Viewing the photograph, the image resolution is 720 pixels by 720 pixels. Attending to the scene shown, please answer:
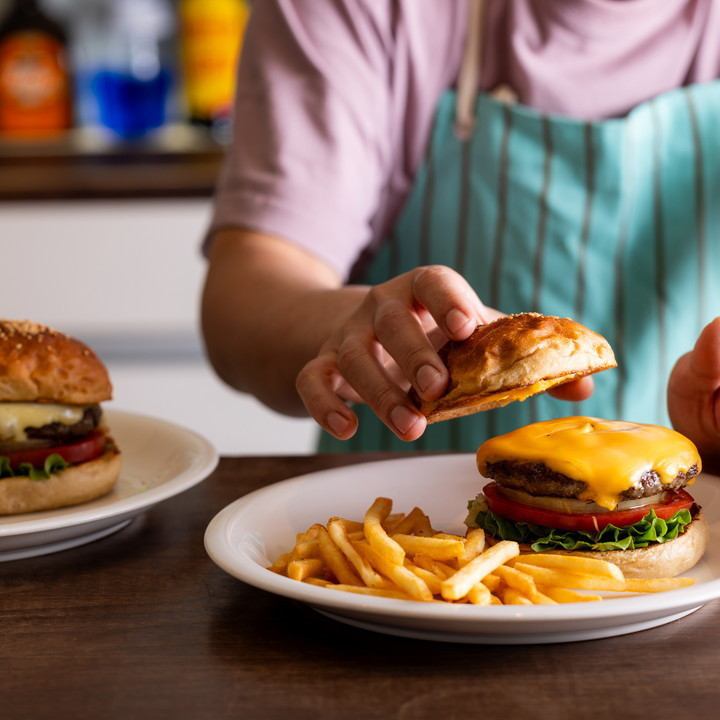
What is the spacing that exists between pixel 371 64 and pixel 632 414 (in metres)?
0.68

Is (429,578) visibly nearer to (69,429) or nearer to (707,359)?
(707,359)

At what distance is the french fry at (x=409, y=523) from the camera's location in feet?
3.59

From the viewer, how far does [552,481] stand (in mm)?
1058

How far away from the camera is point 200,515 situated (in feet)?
4.18

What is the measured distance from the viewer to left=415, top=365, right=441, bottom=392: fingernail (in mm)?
1070

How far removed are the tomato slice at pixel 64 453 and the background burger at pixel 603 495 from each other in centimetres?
50

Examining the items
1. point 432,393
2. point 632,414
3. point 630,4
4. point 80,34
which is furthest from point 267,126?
point 80,34

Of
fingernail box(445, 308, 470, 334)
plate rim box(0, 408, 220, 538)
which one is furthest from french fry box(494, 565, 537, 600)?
plate rim box(0, 408, 220, 538)

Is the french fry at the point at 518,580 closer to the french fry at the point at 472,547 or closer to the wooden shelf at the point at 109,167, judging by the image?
the french fry at the point at 472,547

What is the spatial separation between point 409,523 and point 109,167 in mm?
2535

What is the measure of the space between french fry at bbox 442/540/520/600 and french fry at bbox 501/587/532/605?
→ 0.02 m

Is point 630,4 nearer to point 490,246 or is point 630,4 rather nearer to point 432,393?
point 490,246

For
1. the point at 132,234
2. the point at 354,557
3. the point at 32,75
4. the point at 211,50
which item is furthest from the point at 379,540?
the point at 32,75

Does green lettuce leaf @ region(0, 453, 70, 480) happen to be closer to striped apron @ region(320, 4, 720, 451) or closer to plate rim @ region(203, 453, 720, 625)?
plate rim @ region(203, 453, 720, 625)
